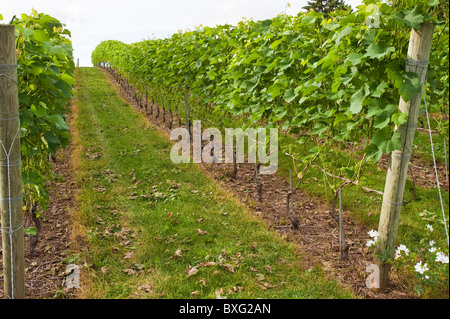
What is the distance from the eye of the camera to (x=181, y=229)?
16.3 feet

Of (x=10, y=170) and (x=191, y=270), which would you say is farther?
(x=191, y=270)

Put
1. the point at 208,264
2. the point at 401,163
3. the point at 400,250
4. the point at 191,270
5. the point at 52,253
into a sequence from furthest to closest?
the point at 52,253, the point at 208,264, the point at 191,270, the point at 400,250, the point at 401,163

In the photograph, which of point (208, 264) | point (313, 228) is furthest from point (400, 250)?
point (208, 264)

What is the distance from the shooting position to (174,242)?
467cm

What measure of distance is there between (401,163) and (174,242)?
2.78m

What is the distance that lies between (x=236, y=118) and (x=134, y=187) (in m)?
2.40

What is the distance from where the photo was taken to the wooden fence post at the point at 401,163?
2963 millimetres

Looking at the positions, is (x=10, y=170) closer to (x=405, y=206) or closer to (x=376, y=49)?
(x=376, y=49)

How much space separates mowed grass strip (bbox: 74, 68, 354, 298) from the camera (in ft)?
12.1

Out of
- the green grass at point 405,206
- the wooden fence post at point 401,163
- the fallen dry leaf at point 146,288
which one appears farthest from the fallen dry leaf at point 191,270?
the wooden fence post at point 401,163

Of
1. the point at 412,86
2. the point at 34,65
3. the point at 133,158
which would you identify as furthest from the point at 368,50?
the point at 133,158

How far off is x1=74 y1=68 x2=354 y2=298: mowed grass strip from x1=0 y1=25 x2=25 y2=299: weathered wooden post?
0.70m

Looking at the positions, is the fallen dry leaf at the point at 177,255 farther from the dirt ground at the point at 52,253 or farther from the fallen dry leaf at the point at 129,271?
the dirt ground at the point at 52,253
